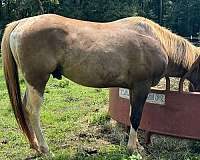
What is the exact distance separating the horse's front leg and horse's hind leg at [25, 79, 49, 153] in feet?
3.95

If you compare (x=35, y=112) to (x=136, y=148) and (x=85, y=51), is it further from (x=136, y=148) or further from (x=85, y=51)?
(x=136, y=148)

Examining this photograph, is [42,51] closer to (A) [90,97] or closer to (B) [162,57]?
(B) [162,57]

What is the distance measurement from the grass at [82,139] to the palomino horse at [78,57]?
1.14 feet

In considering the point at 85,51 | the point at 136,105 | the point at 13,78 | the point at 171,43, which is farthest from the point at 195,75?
the point at 13,78

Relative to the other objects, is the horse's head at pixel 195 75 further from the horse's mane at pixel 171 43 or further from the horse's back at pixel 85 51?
the horse's back at pixel 85 51

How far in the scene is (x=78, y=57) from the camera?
5777 mm

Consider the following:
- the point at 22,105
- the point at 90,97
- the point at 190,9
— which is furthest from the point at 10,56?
the point at 190,9

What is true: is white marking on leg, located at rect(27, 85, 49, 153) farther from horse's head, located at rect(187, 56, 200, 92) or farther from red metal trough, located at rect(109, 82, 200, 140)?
horse's head, located at rect(187, 56, 200, 92)

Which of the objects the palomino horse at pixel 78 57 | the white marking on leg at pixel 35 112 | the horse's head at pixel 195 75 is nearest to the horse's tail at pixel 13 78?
the palomino horse at pixel 78 57

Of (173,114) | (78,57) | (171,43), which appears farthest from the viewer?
(171,43)

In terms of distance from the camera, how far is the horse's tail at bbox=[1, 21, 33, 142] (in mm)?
5809

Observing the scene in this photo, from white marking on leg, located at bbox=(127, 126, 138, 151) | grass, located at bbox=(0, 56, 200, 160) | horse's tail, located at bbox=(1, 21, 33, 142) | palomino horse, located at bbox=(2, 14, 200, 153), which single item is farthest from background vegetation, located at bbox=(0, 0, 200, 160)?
horse's tail, located at bbox=(1, 21, 33, 142)

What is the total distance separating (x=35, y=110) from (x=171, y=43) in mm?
2246

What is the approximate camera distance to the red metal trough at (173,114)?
6.11 metres
